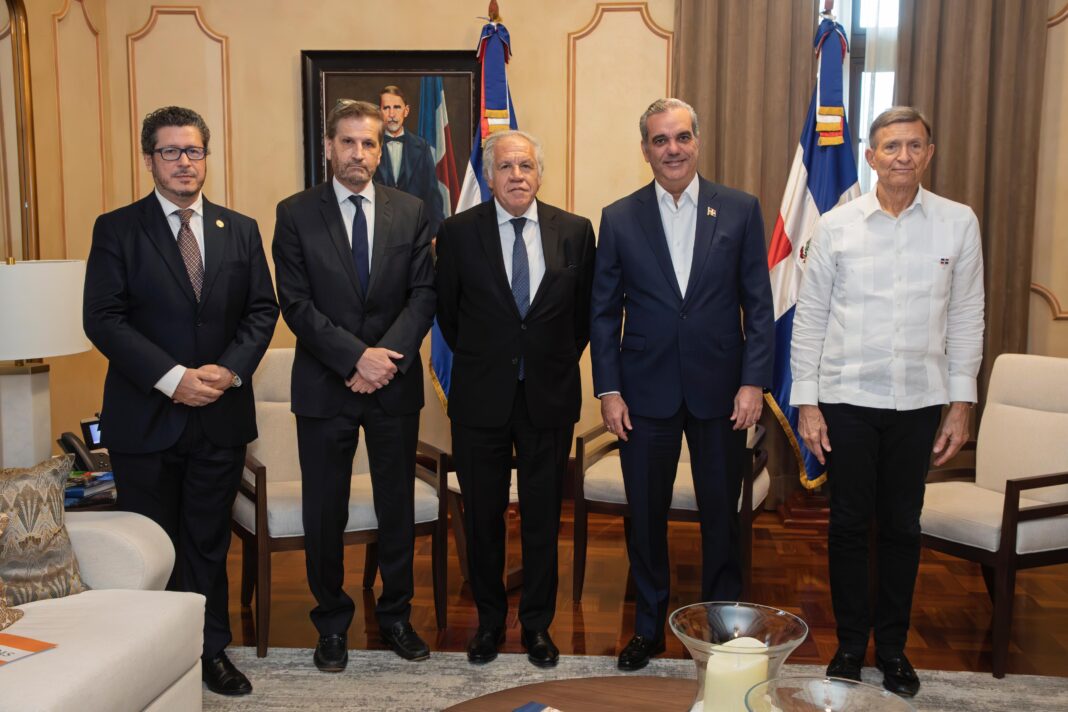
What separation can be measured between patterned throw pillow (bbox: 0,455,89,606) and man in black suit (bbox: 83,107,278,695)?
A: 1.18ft

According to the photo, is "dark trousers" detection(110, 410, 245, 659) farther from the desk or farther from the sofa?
the desk

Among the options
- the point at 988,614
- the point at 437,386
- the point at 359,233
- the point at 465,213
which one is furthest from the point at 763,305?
the point at 437,386

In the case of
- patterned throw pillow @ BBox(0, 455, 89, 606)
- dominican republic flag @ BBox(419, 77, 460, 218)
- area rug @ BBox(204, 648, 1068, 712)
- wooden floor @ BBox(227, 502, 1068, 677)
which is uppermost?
dominican republic flag @ BBox(419, 77, 460, 218)

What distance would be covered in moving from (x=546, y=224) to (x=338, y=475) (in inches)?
40.3

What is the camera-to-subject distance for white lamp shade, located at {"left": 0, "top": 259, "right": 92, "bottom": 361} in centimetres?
320

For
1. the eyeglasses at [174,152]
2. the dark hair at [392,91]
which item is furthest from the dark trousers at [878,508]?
the dark hair at [392,91]

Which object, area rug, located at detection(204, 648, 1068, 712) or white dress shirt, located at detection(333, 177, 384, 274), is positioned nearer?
area rug, located at detection(204, 648, 1068, 712)

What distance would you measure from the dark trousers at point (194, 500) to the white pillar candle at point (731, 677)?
6.19 ft

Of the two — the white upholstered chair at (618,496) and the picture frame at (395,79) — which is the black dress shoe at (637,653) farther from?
the picture frame at (395,79)

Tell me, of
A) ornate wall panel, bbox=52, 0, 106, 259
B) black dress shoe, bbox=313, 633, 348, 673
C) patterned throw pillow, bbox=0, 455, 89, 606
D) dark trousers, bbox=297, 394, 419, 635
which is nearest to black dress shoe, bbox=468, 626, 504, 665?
dark trousers, bbox=297, 394, 419, 635

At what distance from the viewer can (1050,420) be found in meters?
3.55

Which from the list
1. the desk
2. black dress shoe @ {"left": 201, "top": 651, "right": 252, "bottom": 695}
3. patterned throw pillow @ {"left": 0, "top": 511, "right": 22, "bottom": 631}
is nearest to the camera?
the desk

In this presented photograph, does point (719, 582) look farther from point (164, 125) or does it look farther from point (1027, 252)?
point (1027, 252)

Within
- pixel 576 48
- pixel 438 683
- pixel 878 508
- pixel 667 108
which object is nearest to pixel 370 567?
pixel 438 683
